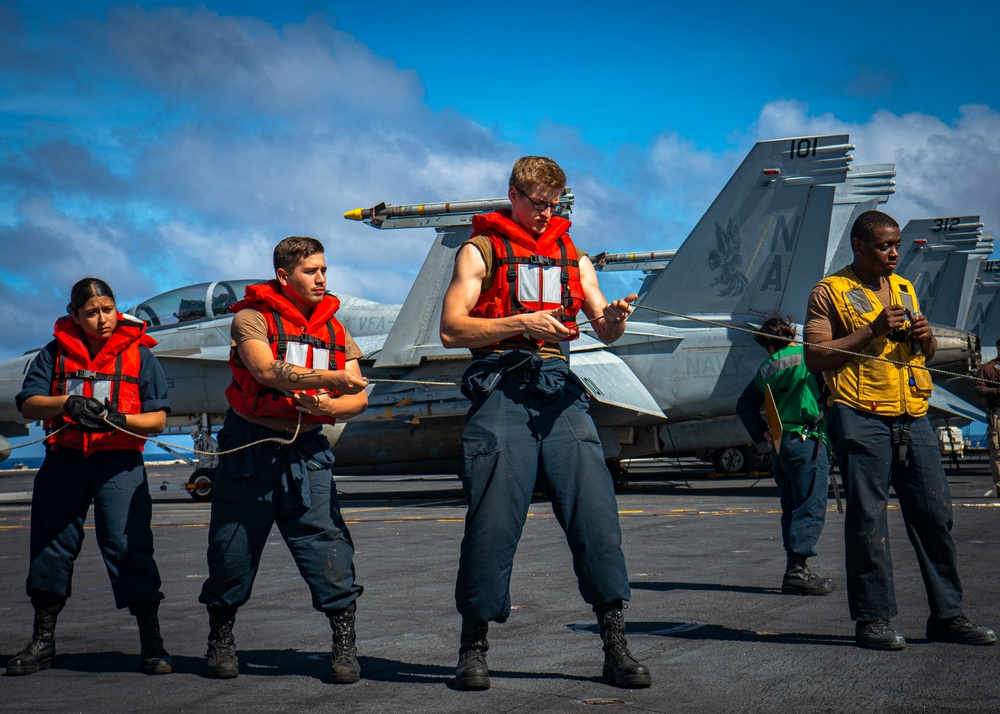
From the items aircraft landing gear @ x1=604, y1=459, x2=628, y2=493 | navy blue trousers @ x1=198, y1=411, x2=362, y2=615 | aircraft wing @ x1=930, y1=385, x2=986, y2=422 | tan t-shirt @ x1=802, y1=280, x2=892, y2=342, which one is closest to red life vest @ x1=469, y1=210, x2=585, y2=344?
navy blue trousers @ x1=198, y1=411, x2=362, y2=615

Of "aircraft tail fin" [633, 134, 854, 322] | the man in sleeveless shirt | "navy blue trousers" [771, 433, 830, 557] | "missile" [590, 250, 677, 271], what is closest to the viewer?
the man in sleeveless shirt

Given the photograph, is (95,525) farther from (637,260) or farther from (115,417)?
(637,260)

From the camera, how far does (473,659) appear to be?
3.70m

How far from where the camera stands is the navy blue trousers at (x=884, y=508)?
4.36 metres

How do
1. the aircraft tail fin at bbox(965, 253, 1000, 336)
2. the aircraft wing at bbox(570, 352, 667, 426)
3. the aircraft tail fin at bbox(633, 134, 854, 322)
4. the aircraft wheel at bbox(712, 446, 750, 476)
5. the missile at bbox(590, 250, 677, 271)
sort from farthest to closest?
1. the aircraft tail fin at bbox(965, 253, 1000, 336)
2. the missile at bbox(590, 250, 677, 271)
3. the aircraft wheel at bbox(712, 446, 750, 476)
4. the aircraft wing at bbox(570, 352, 667, 426)
5. the aircraft tail fin at bbox(633, 134, 854, 322)

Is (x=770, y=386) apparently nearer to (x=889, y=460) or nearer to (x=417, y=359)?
(x=889, y=460)

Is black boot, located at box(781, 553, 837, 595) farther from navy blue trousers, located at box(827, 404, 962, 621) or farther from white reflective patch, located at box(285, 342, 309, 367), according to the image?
white reflective patch, located at box(285, 342, 309, 367)

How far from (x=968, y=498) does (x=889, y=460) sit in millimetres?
10586

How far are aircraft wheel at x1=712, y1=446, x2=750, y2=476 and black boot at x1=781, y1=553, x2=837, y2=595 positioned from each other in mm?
18018

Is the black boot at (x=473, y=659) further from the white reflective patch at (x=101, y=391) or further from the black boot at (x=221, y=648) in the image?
the white reflective patch at (x=101, y=391)

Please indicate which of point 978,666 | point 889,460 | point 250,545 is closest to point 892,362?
point 889,460

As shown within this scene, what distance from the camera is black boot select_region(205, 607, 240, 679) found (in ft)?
13.1

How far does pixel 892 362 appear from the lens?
450cm

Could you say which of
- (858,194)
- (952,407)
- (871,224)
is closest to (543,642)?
(871,224)
